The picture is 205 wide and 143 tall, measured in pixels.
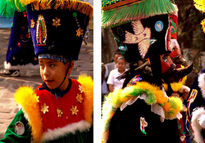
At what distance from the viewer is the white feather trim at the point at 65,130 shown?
1.74 meters

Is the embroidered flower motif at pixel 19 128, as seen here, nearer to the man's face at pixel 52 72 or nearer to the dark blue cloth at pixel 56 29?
the man's face at pixel 52 72

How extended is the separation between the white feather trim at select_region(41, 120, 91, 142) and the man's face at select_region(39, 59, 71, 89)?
0.30m

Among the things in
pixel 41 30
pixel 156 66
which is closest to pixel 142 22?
pixel 156 66

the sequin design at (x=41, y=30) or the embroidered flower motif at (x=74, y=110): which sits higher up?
the sequin design at (x=41, y=30)

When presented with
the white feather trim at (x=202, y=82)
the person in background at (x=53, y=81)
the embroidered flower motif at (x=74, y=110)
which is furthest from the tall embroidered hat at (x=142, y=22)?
the embroidered flower motif at (x=74, y=110)

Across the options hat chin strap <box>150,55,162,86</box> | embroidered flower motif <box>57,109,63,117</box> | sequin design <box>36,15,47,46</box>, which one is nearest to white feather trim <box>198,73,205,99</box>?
hat chin strap <box>150,55,162,86</box>

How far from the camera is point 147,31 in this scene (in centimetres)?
175

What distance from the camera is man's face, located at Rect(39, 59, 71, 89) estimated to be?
1.68 m

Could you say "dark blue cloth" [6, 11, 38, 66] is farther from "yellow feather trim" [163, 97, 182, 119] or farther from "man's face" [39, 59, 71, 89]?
"yellow feather trim" [163, 97, 182, 119]

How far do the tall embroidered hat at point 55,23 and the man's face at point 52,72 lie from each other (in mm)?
54

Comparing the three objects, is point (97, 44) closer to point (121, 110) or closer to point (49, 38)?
point (49, 38)

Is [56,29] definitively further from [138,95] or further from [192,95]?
[192,95]

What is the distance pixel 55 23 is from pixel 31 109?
22.7 inches

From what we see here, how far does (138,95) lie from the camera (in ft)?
5.39
